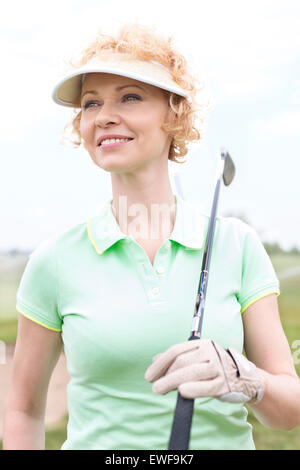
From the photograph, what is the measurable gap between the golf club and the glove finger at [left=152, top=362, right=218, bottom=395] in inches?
1.1

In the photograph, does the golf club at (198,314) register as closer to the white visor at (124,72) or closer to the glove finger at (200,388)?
the glove finger at (200,388)

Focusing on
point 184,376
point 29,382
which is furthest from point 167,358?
point 29,382

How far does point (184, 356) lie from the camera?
1.06m

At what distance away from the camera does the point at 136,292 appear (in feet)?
4.13

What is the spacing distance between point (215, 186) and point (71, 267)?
1.47 feet

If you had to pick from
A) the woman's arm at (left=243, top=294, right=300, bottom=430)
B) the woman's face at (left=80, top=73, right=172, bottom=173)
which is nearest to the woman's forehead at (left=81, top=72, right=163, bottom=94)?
the woman's face at (left=80, top=73, right=172, bottom=173)

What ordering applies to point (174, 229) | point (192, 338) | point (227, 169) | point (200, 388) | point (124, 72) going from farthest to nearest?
point (227, 169)
point (174, 229)
point (124, 72)
point (192, 338)
point (200, 388)

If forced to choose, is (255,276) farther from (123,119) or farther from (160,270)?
(123,119)

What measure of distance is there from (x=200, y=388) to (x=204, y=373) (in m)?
0.03

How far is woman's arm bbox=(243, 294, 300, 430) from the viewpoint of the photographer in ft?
4.10

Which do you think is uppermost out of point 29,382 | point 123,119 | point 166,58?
point 166,58

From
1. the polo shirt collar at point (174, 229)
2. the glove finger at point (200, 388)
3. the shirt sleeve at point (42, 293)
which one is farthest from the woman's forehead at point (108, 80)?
the glove finger at point (200, 388)

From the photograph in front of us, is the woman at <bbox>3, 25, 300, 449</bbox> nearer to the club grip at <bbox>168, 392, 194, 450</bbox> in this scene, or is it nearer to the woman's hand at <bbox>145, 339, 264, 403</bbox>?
the woman's hand at <bbox>145, 339, 264, 403</bbox>

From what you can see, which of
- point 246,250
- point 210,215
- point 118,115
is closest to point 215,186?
point 210,215
